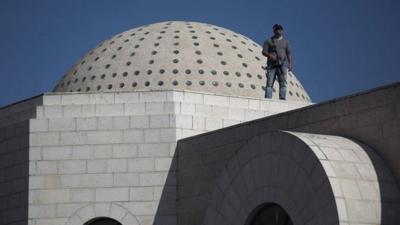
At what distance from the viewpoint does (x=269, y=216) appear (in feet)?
84.0

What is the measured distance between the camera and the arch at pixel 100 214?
29.6 meters

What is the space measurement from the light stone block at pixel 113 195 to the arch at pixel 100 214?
0.43ft

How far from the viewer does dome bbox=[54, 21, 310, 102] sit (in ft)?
112

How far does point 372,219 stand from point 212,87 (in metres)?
12.1

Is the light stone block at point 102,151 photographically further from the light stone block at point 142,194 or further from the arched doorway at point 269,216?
the arched doorway at point 269,216

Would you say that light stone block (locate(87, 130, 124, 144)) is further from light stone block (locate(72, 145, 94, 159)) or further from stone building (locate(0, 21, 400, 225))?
light stone block (locate(72, 145, 94, 159))

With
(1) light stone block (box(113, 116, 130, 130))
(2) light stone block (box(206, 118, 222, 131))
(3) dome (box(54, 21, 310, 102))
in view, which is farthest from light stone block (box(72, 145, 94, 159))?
(3) dome (box(54, 21, 310, 102))

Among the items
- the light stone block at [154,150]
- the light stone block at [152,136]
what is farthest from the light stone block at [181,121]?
the light stone block at [154,150]

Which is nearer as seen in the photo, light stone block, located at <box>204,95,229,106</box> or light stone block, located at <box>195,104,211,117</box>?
light stone block, located at <box>195,104,211,117</box>

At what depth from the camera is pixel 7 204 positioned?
30.6 m

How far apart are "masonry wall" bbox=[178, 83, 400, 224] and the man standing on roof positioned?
2839mm

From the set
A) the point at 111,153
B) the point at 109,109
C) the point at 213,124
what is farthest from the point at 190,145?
the point at 109,109

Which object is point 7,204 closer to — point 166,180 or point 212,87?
point 166,180

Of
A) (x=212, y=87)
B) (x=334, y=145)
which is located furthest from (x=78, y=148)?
(x=334, y=145)
